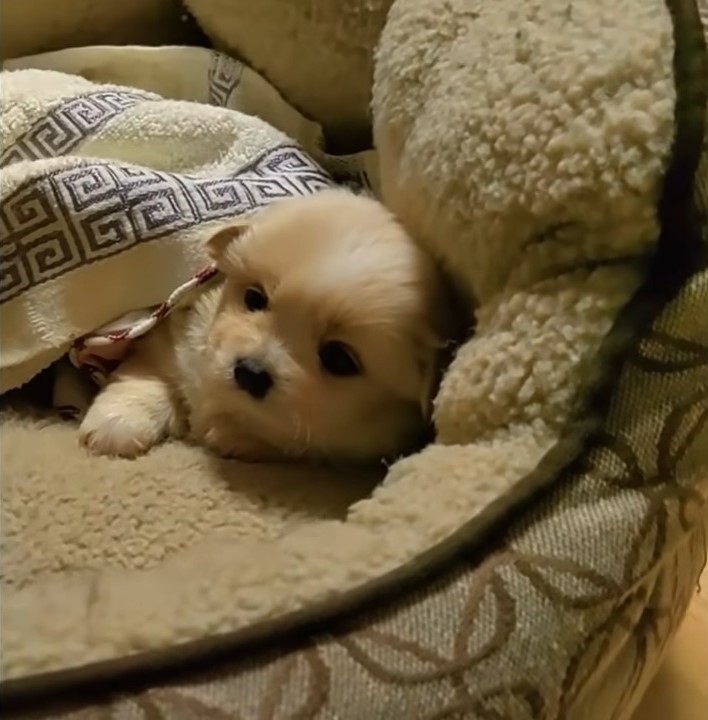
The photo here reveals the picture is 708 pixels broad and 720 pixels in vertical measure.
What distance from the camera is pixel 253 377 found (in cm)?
118

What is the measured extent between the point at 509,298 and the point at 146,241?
0.46 meters

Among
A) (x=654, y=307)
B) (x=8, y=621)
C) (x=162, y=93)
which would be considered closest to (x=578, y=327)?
(x=654, y=307)

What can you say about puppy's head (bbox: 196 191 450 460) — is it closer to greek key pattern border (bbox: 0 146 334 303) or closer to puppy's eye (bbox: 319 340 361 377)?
puppy's eye (bbox: 319 340 361 377)

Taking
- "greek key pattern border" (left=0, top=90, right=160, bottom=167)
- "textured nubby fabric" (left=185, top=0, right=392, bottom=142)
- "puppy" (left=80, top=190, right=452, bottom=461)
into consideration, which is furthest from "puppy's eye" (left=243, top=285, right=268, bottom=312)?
"textured nubby fabric" (left=185, top=0, right=392, bottom=142)

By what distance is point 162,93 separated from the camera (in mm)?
1672

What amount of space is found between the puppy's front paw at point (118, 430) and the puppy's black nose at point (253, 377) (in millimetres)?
143

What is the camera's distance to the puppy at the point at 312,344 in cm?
117

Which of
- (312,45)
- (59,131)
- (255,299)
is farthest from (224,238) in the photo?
(312,45)

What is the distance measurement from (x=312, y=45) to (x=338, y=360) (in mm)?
602

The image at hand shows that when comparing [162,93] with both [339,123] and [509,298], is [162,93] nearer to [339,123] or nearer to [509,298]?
[339,123]

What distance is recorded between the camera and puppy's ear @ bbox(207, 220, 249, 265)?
1.25 metres

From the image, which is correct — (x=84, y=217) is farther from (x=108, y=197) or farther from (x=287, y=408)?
(x=287, y=408)

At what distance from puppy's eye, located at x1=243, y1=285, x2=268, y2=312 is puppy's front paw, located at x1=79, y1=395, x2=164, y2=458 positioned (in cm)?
17

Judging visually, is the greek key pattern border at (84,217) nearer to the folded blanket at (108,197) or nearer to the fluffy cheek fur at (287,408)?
the folded blanket at (108,197)
